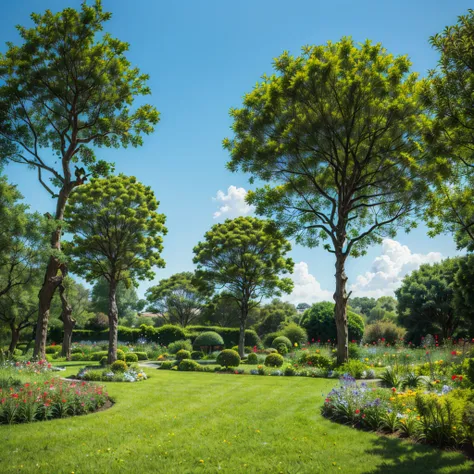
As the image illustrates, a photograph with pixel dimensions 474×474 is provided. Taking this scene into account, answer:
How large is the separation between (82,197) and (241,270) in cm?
1048

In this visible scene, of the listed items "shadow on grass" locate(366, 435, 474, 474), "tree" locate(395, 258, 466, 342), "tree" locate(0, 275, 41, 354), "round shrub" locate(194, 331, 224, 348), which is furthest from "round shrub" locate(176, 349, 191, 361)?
"tree" locate(395, 258, 466, 342)

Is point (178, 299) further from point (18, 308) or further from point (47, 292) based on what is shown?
point (47, 292)

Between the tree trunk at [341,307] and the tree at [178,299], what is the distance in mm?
31478

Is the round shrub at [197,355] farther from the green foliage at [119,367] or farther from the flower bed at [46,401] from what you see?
the flower bed at [46,401]

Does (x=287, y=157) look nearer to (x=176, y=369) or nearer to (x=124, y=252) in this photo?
(x=124, y=252)

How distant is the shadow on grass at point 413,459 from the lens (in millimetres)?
5141

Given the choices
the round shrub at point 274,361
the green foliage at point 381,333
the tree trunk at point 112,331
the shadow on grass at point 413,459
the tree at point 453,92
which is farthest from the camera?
the green foliage at point 381,333

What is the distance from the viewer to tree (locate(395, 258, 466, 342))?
95.0 feet

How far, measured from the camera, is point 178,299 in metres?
45.9

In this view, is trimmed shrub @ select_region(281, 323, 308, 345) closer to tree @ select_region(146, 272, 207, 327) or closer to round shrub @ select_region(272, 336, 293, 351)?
round shrub @ select_region(272, 336, 293, 351)

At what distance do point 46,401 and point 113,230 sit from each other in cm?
1217

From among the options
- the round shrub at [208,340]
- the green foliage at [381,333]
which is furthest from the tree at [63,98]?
the green foliage at [381,333]

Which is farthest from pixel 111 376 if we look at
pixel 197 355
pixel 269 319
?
pixel 269 319

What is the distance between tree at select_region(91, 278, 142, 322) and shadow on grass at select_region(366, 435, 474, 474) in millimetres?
40174
